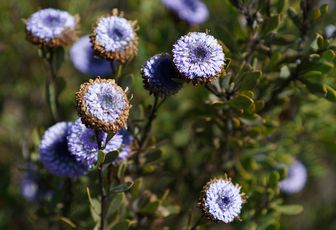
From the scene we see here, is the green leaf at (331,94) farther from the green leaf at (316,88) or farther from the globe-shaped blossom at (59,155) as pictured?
the globe-shaped blossom at (59,155)

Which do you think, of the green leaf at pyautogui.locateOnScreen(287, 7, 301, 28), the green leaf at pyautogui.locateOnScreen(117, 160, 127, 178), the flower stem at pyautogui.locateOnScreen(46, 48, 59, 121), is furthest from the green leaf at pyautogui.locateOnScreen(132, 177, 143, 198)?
the green leaf at pyautogui.locateOnScreen(287, 7, 301, 28)

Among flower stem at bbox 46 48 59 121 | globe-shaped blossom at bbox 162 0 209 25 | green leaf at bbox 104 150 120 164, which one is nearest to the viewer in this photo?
green leaf at bbox 104 150 120 164

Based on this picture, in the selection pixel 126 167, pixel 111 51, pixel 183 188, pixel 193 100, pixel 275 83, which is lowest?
pixel 183 188

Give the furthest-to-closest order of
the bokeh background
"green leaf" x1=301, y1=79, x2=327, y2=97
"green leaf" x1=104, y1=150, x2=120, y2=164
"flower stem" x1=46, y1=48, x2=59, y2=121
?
the bokeh background → "flower stem" x1=46, y1=48, x2=59, y2=121 → "green leaf" x1=301, y1=79, x2=327, y2=97 → "green leaf" x1=104, y1=150, x2=120, y2=164

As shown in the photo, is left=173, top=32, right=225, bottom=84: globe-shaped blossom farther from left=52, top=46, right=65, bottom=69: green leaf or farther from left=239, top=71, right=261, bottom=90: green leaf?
left=52, top=46, right=65, bottom=69: green leaf

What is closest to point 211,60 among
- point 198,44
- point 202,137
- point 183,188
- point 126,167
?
point 198,44

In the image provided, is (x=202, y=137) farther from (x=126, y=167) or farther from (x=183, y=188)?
(x=126, y=167)
